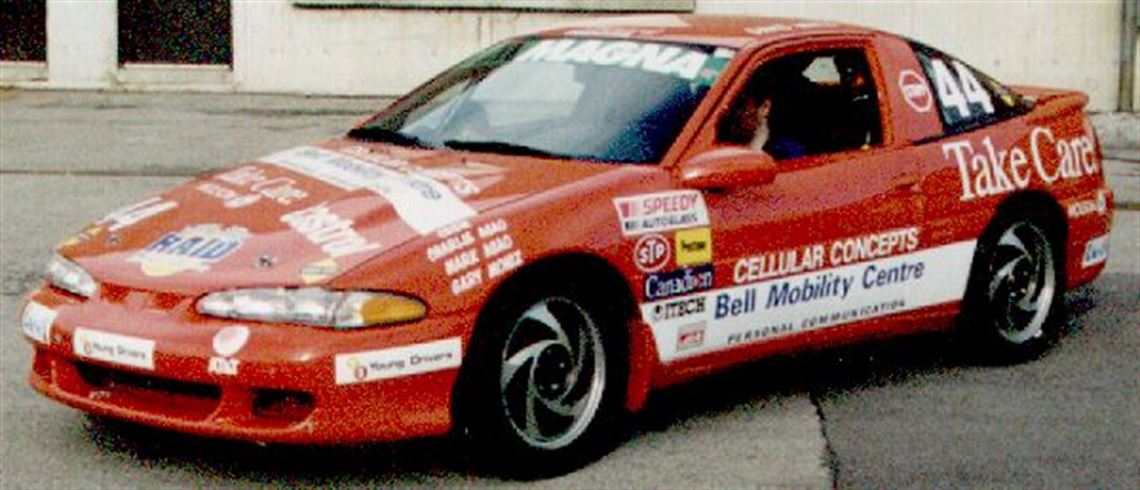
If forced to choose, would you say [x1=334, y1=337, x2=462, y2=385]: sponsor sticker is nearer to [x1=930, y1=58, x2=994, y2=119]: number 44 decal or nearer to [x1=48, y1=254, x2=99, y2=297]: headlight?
[x1=48, y1=254, x2=99, y2=297]: headlight

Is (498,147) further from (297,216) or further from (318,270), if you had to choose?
(318,270)

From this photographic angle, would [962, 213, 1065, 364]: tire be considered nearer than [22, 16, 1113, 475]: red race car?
No

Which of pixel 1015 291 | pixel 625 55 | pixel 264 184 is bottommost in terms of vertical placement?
pixel 1015 291

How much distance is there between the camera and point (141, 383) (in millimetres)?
6336

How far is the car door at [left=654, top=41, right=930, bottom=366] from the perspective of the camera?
704cm

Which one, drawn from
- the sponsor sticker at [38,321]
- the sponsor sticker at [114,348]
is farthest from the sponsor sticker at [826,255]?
the sponsor sticker at [38,321]

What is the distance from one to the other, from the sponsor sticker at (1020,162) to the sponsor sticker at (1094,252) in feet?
0.91

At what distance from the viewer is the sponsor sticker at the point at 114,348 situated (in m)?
6.17

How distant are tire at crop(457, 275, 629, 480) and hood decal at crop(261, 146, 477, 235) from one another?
289mm

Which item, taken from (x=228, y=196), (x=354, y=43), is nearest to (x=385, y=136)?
(x=228, y=196)

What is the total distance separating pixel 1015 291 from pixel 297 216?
10.3 ft

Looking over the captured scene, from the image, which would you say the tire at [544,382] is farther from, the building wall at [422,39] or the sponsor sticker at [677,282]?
the building wall at [422,39]

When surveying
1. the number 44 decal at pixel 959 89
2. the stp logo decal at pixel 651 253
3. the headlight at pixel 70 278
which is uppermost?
the number 44 decal at pixel 959 89

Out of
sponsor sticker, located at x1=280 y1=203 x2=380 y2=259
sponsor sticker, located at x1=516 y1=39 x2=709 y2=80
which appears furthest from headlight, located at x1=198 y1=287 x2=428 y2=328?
sponsor sticker, located at x1=516 y1=39 x2=709 y2=80
